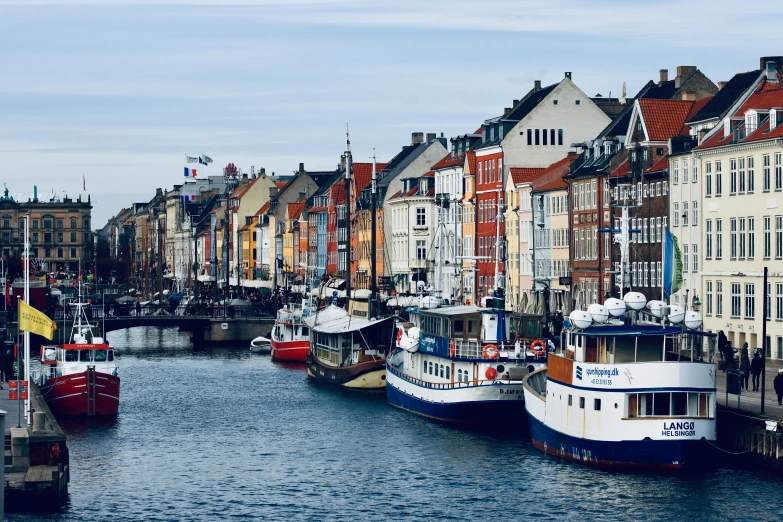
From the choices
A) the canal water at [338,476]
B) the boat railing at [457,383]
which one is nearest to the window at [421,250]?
the canal water at [338,476]

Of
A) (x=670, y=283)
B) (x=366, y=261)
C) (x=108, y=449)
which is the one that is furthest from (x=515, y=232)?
(x=108, y=449)

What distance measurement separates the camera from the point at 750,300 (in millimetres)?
75875

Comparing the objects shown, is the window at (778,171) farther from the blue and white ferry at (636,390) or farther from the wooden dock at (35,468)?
the wooden dock at (35,468)

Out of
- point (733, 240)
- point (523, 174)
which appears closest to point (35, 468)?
point (733, 240)

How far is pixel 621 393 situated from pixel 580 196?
167 ft

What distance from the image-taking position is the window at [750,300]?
7525 cm

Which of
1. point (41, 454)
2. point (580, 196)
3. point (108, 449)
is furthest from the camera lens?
point (580, 196)

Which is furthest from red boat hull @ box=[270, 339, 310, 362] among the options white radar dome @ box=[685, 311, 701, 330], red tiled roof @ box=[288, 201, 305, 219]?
red tiled roof @ box=[288, 201, 305, 219]

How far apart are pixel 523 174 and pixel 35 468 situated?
6914 centimetres

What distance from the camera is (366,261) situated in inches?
5595

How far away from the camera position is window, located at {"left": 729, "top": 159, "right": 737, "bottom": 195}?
256 feet

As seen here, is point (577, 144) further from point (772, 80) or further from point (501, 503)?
point (501, 503)

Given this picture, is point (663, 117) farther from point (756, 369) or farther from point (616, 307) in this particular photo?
point (616, 307)

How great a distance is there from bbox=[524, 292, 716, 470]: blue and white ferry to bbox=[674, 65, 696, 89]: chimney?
49.6 metres
